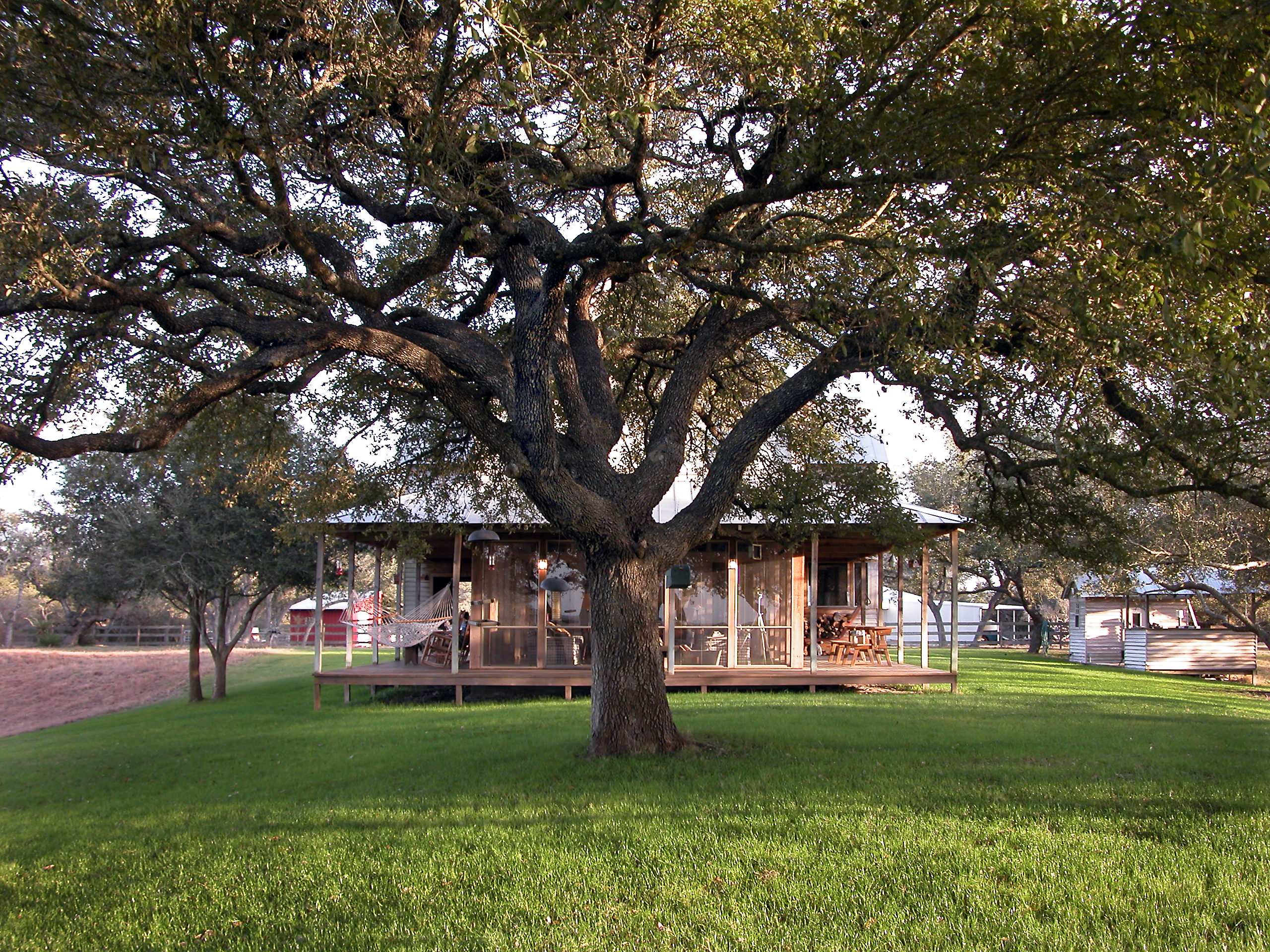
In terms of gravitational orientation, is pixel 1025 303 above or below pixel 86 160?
below

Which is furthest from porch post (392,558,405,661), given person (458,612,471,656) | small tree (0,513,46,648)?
small tree (0,513,46,648)

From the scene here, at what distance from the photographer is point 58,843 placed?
22.6 feet

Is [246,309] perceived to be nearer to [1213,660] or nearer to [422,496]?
[422,496]

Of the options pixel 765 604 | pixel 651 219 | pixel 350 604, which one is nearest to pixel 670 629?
pixel 765 604

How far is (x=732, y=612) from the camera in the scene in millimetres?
16562

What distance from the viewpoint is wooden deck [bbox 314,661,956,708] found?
15.5m

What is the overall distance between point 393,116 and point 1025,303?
538cm

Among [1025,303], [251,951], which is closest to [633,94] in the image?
[1025,303]

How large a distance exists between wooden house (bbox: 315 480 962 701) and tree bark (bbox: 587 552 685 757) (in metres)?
6.84

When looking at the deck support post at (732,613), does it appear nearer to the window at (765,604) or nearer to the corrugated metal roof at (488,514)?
the window at (765,604)

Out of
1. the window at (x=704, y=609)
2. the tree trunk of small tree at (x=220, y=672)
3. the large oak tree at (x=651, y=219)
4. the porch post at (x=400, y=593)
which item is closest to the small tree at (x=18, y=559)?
the tree trunk of small tree at (x=220, y=672)

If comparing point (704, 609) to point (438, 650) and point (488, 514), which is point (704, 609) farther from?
point (438, 650)

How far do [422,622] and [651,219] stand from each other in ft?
29.3

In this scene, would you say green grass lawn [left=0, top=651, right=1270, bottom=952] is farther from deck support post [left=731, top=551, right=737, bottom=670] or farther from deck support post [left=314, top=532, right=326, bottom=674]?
deck support post [left=731, top=551, right=737, bottom=670]
